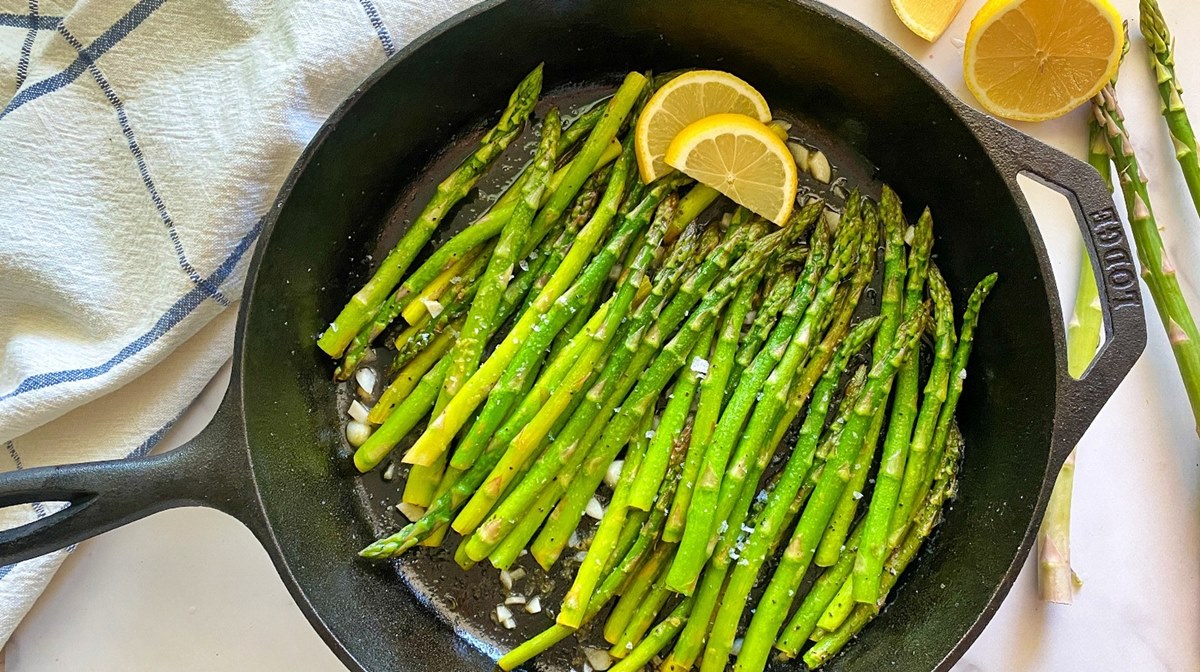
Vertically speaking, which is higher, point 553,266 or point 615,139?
point 615,139

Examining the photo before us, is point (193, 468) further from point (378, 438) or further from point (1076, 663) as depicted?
point (1076, 663)

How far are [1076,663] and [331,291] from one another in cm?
211

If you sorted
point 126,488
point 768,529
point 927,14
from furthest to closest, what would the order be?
point 927,14
point 768,529
point 126,488

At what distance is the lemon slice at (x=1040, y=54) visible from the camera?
2020 millimetres

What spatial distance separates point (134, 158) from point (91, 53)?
26cm

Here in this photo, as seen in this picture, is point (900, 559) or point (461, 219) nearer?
point (900, 559)

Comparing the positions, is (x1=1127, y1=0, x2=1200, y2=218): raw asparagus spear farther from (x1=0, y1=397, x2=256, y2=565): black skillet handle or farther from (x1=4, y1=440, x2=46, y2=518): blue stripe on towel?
(x1=4, y1=440, x2=46, y2=518): blue stripe on towel

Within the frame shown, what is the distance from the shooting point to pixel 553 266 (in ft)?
6.89

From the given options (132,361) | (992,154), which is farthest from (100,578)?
(992,154)

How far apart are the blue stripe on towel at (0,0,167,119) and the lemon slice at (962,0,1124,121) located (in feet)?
6.48

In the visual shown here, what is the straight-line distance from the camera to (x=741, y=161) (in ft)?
6.78

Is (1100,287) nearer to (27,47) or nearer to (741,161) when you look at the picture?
(741,161)

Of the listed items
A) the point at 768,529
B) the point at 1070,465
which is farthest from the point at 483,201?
the point at 1070,465

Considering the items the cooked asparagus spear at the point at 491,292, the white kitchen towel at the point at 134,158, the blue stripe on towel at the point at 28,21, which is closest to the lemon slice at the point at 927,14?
the cooked asparagus spear at the point at 491,292
